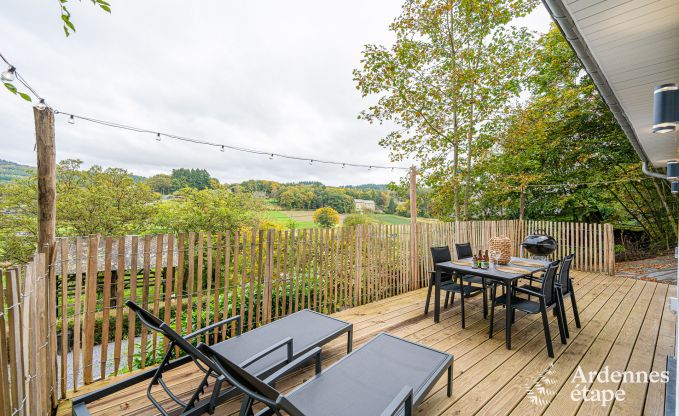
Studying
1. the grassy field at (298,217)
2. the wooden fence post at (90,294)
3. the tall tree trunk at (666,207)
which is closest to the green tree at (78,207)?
the grassy field at (298,217)

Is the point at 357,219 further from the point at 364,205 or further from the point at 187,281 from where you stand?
the point at 187,281

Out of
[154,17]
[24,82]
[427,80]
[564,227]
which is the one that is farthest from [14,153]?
[564,227]

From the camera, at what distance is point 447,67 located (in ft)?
25.4

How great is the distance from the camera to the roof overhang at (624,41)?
1730 millimetres

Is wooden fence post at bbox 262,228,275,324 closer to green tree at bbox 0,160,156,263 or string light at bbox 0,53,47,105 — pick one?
string light at bbox 0,53,47,105

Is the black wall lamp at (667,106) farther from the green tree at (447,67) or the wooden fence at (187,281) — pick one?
the green tree at (447,67)

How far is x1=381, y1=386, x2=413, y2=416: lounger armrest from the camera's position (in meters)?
1.41

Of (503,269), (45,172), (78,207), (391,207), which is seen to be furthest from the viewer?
(78,207)

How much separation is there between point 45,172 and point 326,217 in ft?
35.3

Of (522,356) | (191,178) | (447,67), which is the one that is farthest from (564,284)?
(191,178)

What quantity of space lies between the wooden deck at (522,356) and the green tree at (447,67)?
16.3ft

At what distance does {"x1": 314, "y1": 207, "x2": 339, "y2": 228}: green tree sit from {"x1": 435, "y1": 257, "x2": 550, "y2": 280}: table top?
8.89m

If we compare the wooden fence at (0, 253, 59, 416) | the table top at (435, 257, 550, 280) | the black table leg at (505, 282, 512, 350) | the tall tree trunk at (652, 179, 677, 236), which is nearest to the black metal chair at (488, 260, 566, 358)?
the black table leg at (505, 282, 512, 350)

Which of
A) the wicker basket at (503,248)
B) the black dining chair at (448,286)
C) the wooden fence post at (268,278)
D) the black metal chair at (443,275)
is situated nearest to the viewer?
the wooden fence post at (268,278)
